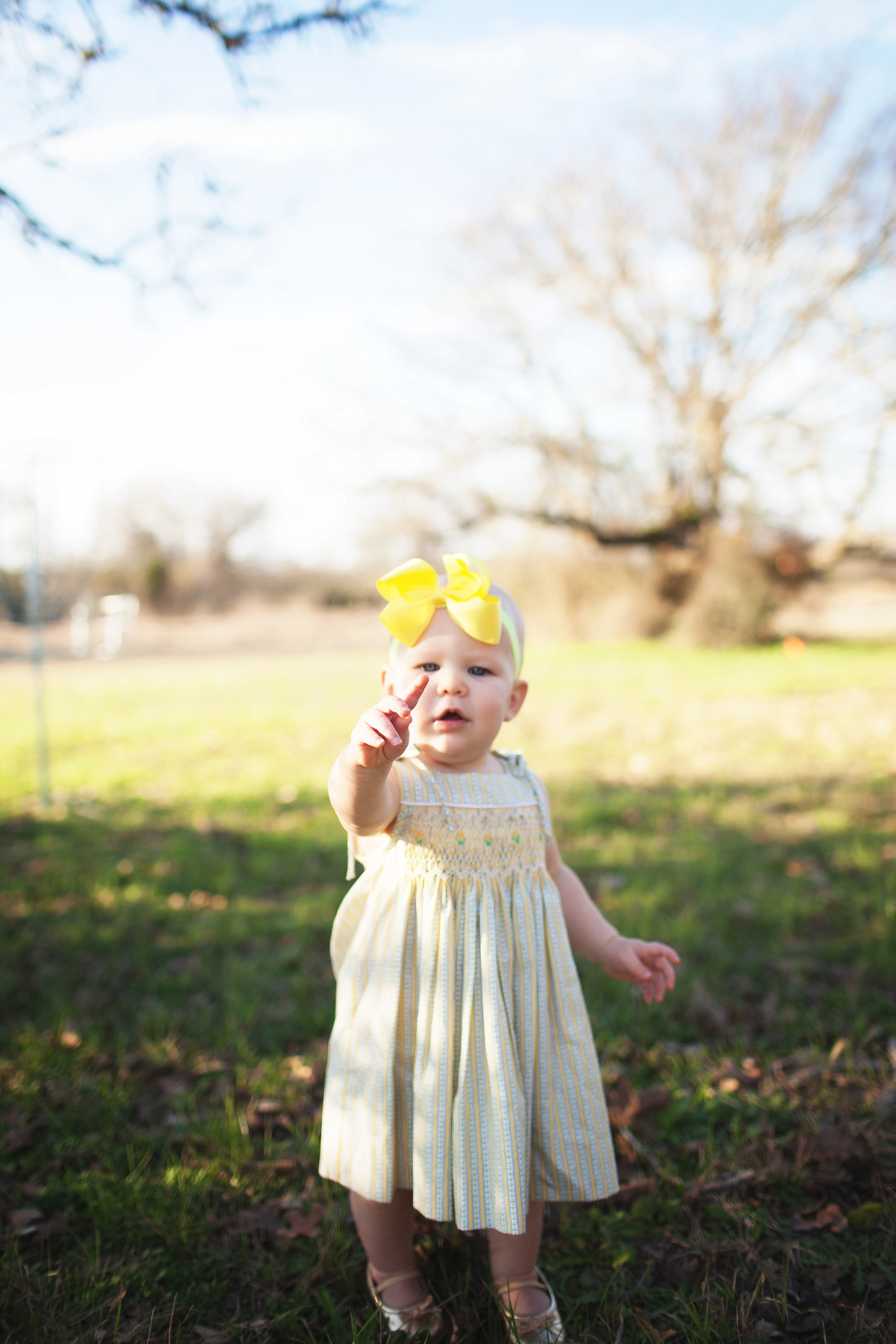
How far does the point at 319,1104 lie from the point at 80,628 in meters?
5.50

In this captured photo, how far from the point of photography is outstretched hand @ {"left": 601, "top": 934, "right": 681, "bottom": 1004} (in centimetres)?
195


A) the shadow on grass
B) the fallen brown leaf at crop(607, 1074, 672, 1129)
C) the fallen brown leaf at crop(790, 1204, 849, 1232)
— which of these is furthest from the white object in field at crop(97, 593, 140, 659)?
the fallen brown leaf at crop(790, 1204, 849, 1232)

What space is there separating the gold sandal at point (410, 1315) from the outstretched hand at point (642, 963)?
2.55 feet

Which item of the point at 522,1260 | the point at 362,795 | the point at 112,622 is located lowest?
the point at 522,1260

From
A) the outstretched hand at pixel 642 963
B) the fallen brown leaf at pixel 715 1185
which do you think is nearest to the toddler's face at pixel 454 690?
the outstretched hand at pixel 642 963

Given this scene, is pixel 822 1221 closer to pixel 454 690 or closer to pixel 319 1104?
pixel 319 1104

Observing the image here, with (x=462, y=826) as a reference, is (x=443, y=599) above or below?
above

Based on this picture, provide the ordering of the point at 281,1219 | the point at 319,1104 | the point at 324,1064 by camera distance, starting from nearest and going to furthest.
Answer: the point at 281,1219
the point at 319,1104
the point at 324,1064

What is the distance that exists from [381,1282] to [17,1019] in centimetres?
182

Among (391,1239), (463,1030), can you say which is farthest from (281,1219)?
(463,1030)

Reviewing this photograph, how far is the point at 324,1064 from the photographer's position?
111 inches

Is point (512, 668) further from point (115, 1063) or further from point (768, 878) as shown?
point (768, 878)

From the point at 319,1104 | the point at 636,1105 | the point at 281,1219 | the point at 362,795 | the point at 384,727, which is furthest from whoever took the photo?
the point at 319,1104

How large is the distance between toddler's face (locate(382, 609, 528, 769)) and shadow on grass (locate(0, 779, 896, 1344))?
1.16 metres
